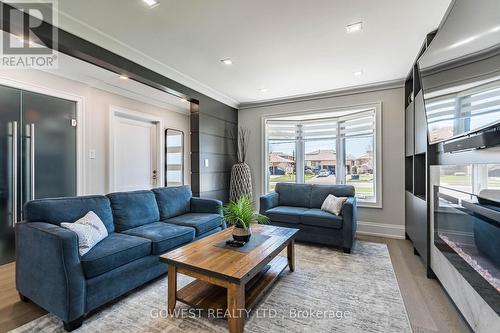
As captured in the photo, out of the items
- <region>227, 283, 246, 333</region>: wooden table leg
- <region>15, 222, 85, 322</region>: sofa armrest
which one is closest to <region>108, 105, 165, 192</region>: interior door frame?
<region>15, 222, 85, 322</region>: sofa armrest

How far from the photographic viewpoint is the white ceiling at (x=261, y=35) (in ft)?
6.76

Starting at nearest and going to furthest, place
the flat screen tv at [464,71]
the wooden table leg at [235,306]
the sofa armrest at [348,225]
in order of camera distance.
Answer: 1. the flat screen tv at [464,71]
2. the wooden table leg at [235,306]
3. the sofa armrest at [348,225]

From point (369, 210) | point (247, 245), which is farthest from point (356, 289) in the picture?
point (369, 210)

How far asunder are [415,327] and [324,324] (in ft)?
2.16

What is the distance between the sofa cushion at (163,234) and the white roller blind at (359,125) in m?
3.30

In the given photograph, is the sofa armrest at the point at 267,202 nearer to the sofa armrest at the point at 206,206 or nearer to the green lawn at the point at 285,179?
the sofa armrest at the point at 206,206

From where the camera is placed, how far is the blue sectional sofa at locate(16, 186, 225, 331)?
5.59 ft

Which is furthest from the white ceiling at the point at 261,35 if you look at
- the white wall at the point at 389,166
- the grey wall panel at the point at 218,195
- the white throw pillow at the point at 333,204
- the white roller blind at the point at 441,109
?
the grey wall panel at the point at 218,195

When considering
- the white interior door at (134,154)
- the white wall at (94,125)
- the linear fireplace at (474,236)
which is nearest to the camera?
the linear fireplace at (474,236)

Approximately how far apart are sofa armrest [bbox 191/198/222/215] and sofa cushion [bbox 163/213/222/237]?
9 cm

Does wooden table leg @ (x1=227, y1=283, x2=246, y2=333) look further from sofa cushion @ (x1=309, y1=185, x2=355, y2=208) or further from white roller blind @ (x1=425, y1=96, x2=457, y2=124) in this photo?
sofa cushion @ (x1=309, y1=185, x2=355, y2=208)

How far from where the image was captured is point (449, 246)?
2029 millimetres

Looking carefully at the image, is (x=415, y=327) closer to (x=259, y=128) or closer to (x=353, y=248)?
(x=353, y=248)

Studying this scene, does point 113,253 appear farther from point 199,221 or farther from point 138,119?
point 138,119
